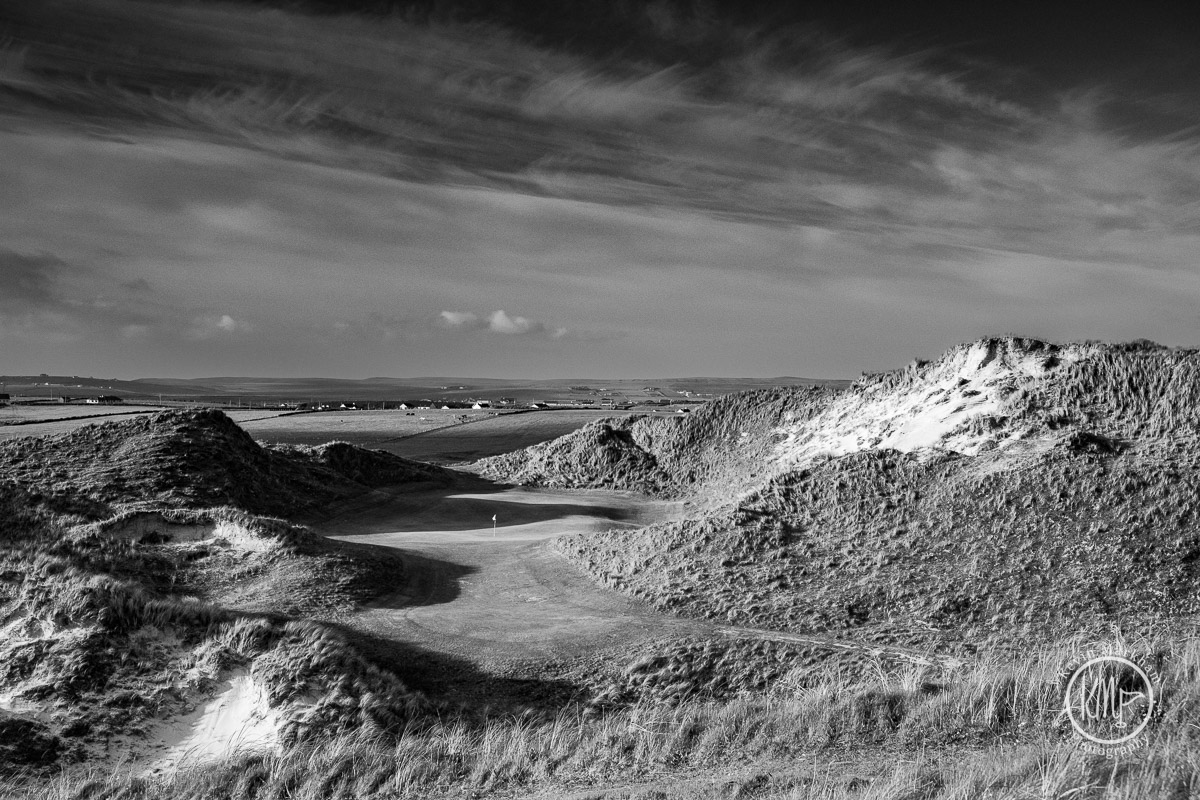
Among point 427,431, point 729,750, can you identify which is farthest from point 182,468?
point 427,431

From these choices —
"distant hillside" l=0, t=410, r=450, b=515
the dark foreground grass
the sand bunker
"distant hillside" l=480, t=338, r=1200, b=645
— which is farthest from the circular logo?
"distant hillside" l=0, t=410, r=450, b=515

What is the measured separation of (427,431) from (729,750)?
2273 inches

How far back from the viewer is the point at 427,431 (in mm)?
65438

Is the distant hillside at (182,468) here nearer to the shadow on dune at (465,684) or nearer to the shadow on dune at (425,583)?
the shadow on dune at (425,583)

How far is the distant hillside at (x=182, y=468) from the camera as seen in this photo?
25.7 m

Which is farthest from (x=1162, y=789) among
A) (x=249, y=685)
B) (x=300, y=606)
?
(x=300, y=606)

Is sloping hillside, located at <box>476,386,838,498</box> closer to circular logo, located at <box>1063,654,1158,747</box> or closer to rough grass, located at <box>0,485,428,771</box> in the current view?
rough grass, located at <box>0,485,428,771</box>

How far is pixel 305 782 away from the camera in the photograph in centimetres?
941

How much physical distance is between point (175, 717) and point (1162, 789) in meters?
11.3

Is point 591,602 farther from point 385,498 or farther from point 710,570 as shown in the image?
point 385,498

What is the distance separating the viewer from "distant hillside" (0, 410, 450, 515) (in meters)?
25.7

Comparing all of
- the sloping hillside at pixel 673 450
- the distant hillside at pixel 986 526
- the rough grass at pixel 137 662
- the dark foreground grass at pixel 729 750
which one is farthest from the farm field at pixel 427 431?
the dark foreground grass at pixel 729 750

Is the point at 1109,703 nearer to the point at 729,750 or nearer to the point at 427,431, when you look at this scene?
the point at 729,750

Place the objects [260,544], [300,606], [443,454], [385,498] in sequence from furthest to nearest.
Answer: [443,454] → [385,498] → [260,544] → [300,606]
